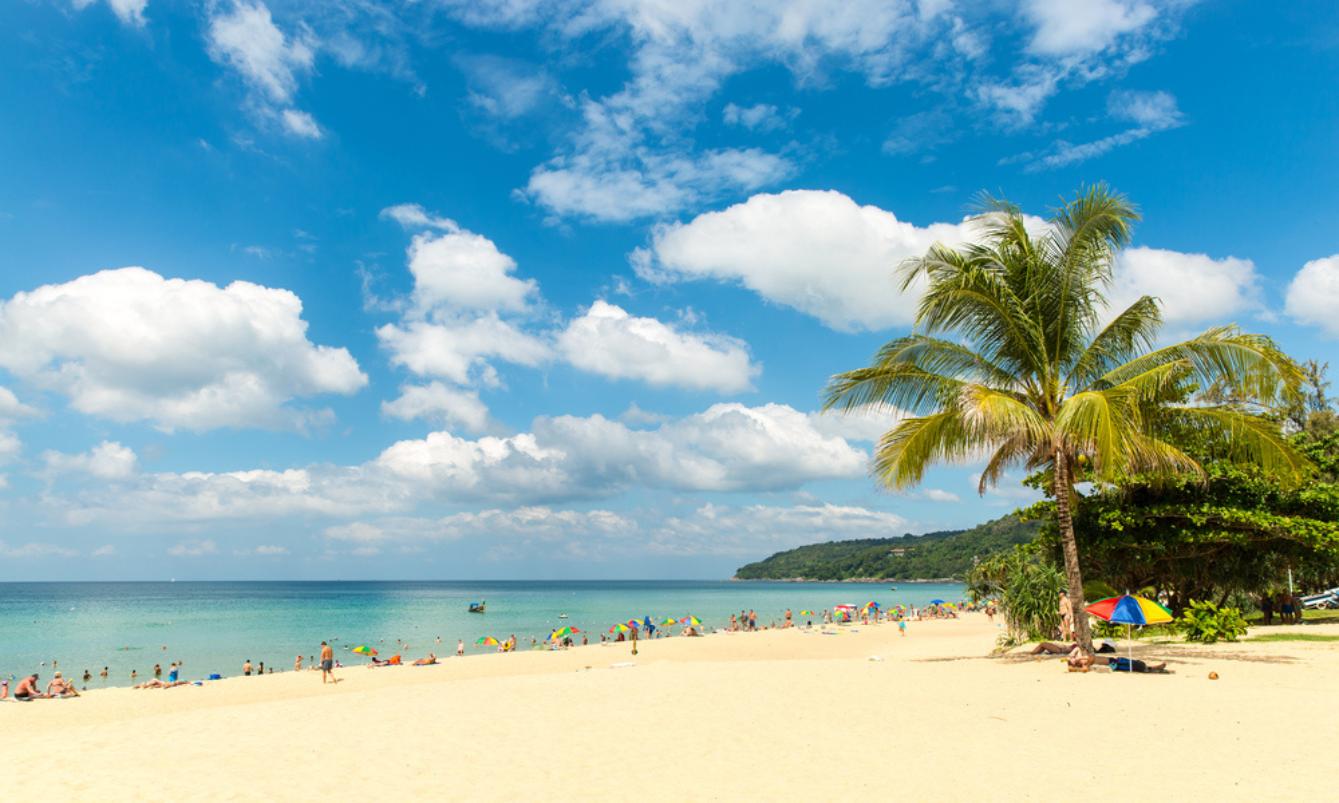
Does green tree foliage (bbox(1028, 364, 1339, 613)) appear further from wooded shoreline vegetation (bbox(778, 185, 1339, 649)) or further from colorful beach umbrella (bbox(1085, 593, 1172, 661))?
colorful beach umbrella (bbox(1085, 593, 1172, 661))

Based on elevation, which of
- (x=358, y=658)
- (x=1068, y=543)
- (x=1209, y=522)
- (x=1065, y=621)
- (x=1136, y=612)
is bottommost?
(x=358, y=658)

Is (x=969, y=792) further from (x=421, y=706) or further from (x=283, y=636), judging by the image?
(x=283, y=636)

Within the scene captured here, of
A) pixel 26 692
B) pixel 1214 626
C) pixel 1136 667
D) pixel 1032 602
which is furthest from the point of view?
pixel 26 692

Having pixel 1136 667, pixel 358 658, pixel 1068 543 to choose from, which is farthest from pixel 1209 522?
pixel 358 658

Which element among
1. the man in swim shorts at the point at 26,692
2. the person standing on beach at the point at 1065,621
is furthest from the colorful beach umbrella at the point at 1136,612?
the man in swim shorts at the point at 26,692

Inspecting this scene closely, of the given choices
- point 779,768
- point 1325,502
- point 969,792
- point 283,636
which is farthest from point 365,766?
point 283,636

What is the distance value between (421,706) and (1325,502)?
64.6 ft

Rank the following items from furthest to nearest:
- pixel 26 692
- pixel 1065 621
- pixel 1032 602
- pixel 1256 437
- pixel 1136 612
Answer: pixel 26 692
pixel 1065 621
pixel 1032 602
pixel 1256 437
pixel 1136 612

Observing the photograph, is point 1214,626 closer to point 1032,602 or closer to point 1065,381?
point 1032,602

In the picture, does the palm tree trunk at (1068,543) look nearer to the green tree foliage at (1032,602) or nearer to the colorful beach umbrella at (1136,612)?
the colorful beach umbrella at (1136,612)

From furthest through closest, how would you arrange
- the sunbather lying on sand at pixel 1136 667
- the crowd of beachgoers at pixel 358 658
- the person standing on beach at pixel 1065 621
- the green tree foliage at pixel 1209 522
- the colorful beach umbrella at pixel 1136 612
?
the crowd of beachgoers at pixel 358 658 < the person standing on beach at pixel 1065 621 < the green tree foliage at pixel 1209 522 < the sunbather lying on sand at pixel 1136 667 < the colorful beach umbrella at pixel 1136 612

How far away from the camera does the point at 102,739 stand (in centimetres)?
1003

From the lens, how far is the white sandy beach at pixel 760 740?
711 cm

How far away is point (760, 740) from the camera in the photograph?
893 centimetres
